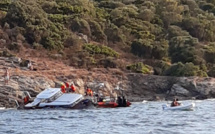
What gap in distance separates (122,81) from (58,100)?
18.4 m

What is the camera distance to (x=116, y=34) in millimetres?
90562

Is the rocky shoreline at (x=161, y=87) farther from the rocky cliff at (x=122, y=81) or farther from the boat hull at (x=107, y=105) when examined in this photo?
the boat hull at (x=107, y=105)

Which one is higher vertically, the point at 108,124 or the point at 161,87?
the point at 161,87

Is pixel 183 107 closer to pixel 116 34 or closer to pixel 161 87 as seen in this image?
pixel 161 87

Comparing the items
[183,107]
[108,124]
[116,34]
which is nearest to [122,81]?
[116,34]

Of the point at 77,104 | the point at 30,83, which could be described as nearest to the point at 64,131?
the point at 77,104

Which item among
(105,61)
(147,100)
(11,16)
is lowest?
(147,100)

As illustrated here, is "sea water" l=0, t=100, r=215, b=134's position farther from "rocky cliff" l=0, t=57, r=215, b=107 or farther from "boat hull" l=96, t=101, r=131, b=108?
"rocky cliff" l=0, t=57, r=215, b=107

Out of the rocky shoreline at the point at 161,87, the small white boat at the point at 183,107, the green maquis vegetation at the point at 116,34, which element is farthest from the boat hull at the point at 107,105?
the green maquis vegetation at the point at 116,34

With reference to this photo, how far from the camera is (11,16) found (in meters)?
80.7

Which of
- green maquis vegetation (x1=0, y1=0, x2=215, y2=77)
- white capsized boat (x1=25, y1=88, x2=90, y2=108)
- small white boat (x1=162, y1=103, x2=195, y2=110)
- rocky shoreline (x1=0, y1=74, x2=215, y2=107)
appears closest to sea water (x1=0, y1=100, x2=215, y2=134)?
small white boat (x1=162, y1=103, x2=195, y2=110)

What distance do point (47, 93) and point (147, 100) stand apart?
17.4 metres

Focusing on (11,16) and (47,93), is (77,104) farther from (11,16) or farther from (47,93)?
(11,16)

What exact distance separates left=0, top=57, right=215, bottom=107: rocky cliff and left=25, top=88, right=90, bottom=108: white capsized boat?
739 cm
